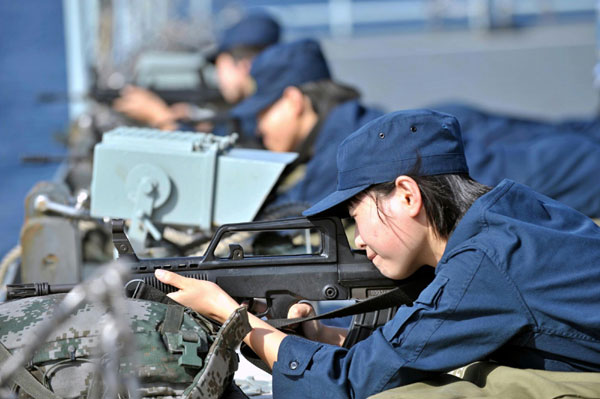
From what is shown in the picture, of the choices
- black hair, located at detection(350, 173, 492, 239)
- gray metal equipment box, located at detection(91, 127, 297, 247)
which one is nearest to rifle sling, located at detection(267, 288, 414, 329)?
black hair, located at detection(350, 173, 492, 239)

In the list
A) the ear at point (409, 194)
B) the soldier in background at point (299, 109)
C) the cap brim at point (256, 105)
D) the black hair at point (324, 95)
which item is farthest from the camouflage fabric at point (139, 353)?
the black hair at point (324, 95)

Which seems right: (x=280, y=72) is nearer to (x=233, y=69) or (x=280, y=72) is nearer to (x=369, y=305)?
(x=233, y=69)

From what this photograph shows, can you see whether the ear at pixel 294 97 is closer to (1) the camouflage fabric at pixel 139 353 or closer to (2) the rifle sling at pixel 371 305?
(2) the rifle sling at pixel 371 305

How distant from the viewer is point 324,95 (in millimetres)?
5223

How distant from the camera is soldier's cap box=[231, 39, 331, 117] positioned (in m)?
5.10

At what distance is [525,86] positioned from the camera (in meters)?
12.6

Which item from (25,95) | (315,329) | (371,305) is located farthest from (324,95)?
(25,95)

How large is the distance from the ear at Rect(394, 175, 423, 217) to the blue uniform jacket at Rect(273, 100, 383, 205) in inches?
84.1

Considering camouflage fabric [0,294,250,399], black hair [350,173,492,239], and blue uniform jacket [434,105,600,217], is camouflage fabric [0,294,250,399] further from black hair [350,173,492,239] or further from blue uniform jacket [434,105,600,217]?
blue uniform jacket [434,105,600,217]

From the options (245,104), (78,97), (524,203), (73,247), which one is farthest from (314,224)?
(78,97)

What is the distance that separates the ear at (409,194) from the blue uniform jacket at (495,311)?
0.12 m

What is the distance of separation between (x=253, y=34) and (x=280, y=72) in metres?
2.41

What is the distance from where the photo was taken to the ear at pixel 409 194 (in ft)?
7.77

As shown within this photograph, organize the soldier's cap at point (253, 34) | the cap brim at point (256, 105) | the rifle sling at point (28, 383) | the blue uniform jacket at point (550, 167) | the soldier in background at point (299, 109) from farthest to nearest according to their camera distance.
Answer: the soldier's cap at point (253, 34)
the blue uniform jacket at point (550, 167)
the cap brim at point (256, 105)
the soldier in background at point (299, 109)
the rifle sling at point (28, 383)
